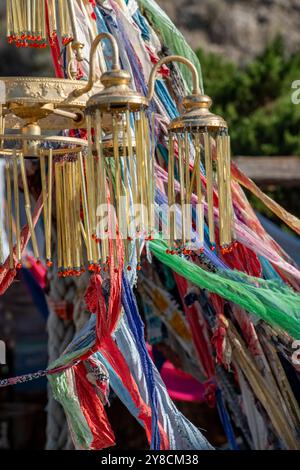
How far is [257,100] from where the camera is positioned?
8.98m

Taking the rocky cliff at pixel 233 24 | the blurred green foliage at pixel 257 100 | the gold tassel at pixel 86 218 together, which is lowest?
the gold tassel at pixel 86 218

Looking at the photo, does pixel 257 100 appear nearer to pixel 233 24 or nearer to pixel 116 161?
pixel 116 161

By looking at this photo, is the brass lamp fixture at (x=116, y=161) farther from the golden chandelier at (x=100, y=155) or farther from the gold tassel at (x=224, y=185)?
the gold tassel at (x=224, y=185)

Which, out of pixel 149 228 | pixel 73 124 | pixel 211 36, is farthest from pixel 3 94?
pixel 211 36

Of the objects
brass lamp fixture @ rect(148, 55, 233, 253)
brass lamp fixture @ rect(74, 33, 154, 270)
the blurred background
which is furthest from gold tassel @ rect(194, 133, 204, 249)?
the blurred background

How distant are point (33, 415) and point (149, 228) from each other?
4664 millimetres

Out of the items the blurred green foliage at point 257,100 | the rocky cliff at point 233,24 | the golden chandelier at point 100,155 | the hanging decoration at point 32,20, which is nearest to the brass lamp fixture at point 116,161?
the golden chandelier at point 100,155

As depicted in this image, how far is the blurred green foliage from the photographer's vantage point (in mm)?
7941

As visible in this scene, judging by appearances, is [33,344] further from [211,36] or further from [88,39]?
[211,36]

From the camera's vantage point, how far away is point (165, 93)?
3.33 metres

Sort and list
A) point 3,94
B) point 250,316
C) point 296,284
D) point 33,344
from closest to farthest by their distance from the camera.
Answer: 1. point 3,94
2. point 296,284
3. point 250,316
4. point 33,344

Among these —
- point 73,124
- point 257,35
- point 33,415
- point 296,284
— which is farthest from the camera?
point 257,35

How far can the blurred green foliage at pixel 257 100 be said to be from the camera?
794 cm

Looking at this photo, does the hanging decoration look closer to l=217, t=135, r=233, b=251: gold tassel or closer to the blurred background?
l=217, t=135, r=233, b=251: gold tassel
